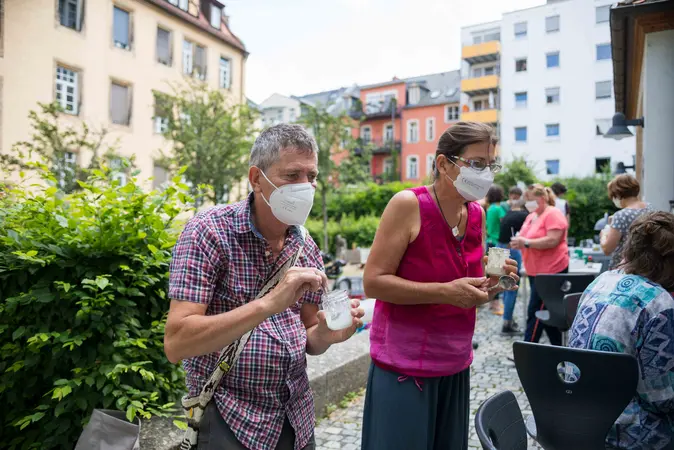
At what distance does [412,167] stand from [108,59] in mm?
35002

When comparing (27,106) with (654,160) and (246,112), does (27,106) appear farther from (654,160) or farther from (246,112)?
(654,160)

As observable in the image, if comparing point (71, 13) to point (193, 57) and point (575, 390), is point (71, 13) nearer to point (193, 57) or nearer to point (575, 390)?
point (193, 57)

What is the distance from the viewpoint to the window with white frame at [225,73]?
29.6 m

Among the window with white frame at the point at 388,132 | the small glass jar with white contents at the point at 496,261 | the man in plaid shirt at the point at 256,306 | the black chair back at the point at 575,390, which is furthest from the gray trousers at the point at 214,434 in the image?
the window with white frame at the point at 388,132

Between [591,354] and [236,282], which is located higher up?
[236,282]

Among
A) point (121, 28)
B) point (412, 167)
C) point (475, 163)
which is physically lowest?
point (475, 163)

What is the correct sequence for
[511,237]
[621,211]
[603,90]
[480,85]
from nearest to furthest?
[621,211], [511,237], [603,90], [480,85]

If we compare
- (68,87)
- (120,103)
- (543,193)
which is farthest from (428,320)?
(120,103)

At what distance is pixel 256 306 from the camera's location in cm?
158

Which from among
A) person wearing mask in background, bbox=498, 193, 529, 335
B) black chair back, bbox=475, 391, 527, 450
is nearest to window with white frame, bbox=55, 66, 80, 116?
person wearing mask in background, bbox=498, 193, 529, 335

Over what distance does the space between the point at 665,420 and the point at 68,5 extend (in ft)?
76.2

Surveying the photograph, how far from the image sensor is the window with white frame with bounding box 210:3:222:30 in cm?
2883

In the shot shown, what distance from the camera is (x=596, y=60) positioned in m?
42.3

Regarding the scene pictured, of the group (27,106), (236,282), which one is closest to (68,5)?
(27,106)
